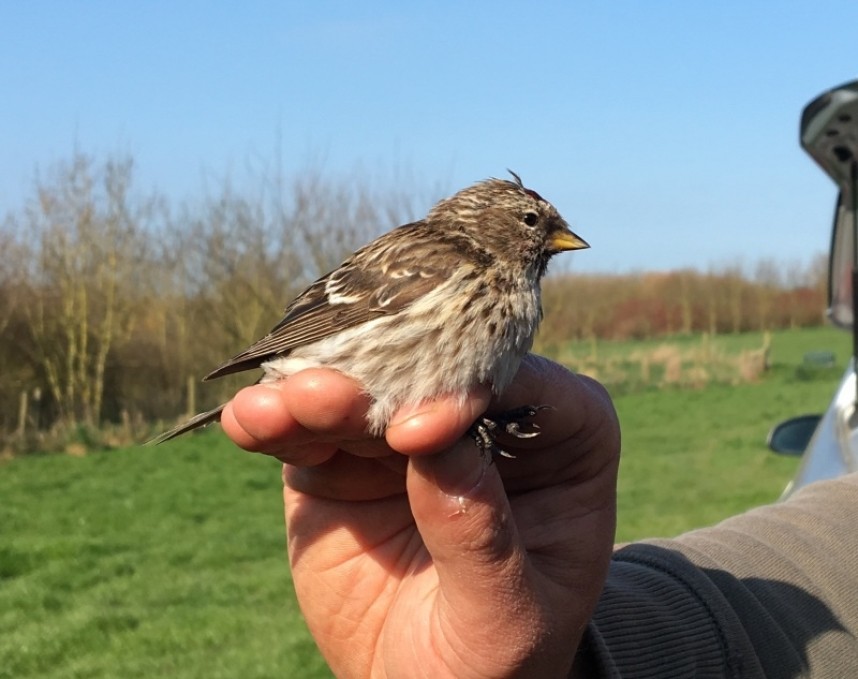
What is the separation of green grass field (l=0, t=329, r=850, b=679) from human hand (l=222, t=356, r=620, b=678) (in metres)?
4.33

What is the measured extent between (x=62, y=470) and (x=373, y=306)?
43.9 ft

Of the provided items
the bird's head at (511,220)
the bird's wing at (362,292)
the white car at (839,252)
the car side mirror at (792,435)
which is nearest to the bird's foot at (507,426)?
the bird's wing at (362,292)

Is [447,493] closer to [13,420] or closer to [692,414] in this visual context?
[13,420]

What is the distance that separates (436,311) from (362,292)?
39 centimetres

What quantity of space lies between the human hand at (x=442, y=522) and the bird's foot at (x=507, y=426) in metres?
0.02

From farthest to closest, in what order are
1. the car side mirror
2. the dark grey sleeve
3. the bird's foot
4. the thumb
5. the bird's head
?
the car side mirror → the bird's head → the dark grey sleeve → the bird's foot → the thumb

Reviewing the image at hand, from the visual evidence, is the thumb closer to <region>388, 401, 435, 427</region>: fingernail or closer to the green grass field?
<region>388, 401, 435, 427</region>: fingernail

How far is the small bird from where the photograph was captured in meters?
2.38

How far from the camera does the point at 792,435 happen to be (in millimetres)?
5527

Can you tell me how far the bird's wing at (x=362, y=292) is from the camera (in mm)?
2721

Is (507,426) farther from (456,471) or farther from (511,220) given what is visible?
(511,220)

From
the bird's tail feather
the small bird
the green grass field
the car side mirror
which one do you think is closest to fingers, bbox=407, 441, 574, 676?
the small bird

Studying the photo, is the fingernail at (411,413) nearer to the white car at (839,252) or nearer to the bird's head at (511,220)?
the bird's head at (511,220)

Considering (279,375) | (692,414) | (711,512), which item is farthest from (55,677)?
(692,414)
